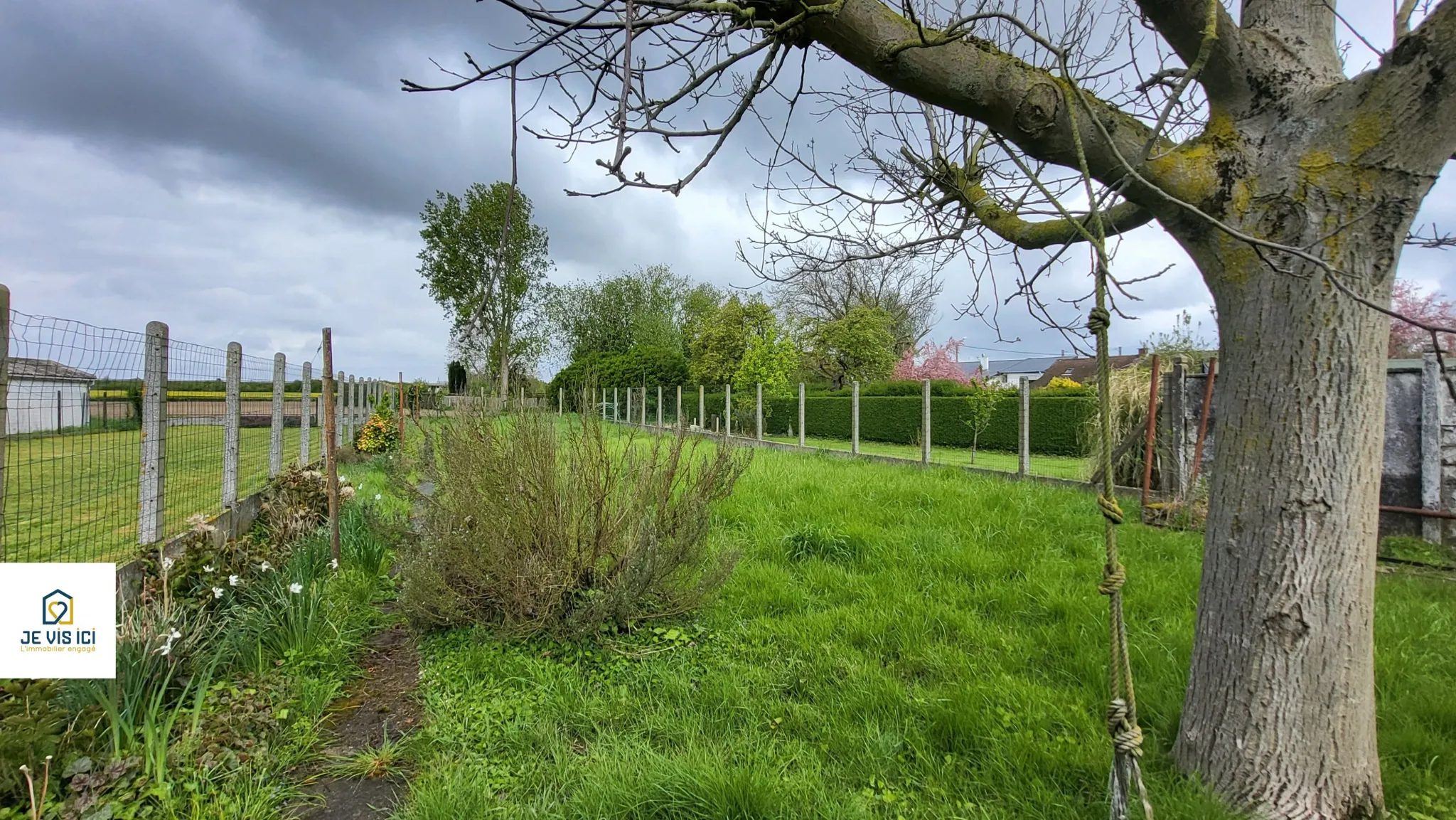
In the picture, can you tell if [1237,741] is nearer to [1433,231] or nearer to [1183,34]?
[1433,231]

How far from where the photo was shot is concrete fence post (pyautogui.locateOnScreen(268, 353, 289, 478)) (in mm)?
6469

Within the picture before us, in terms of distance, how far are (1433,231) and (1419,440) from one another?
4.56m

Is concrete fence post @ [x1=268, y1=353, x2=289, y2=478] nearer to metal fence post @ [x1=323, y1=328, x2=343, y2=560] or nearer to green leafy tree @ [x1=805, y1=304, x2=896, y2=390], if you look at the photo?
metal fence post @ [x1=323, y1=328, x2=343, y2=560]

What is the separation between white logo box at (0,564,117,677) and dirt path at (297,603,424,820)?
0.86 m

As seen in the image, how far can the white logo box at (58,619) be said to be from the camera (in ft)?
7.63

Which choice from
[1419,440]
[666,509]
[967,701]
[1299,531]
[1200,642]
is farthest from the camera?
[1419,440]

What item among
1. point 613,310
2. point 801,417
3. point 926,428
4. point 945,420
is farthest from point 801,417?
point 613,310

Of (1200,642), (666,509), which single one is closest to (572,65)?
(666,509)

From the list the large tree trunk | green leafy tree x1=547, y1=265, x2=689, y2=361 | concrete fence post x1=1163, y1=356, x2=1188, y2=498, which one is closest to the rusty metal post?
concrete fence post x1=1163, y1=356, x2=1188, y2=498

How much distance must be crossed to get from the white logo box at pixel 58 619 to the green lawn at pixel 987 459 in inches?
331

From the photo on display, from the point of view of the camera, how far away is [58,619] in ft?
7.97

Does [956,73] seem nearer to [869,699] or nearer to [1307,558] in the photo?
[1307,558]

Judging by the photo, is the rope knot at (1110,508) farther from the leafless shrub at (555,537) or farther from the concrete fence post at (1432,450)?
the concrete fence post at (1432,450)

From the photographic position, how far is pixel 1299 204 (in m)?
1.74
